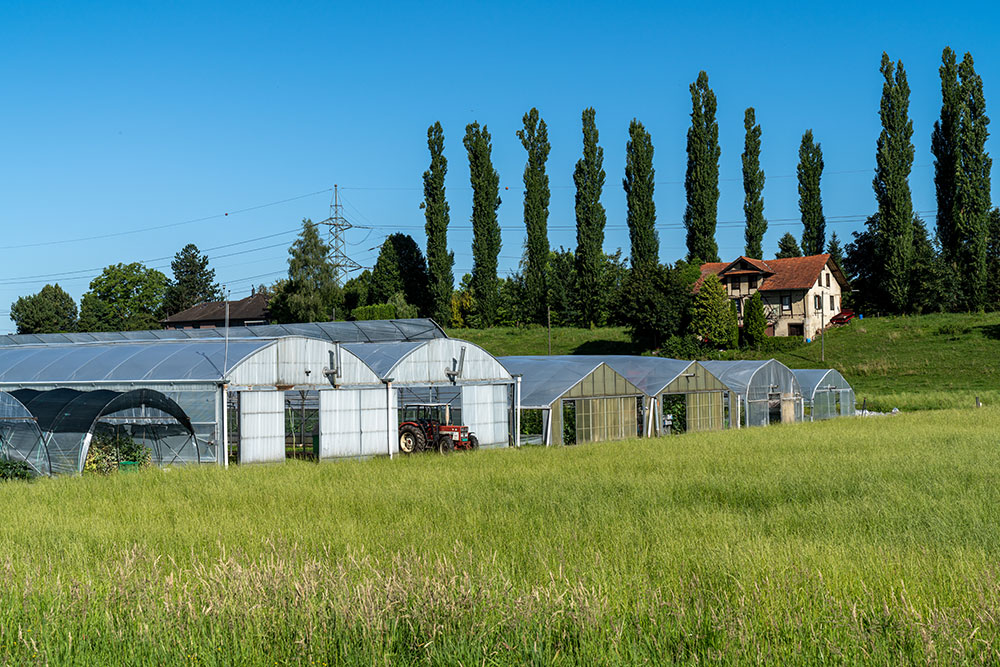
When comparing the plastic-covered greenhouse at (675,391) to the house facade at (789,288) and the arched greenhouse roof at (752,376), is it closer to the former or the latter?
the arched greenhouse roof at (752,376)

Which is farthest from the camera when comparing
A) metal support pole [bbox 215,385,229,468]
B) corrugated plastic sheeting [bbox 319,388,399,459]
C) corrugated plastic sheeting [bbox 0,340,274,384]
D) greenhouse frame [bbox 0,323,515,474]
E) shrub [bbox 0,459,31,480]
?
corrugated plastic sheeting [bbox 319,388,399,459]

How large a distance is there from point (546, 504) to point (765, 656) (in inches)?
307

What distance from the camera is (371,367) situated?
86.5ft

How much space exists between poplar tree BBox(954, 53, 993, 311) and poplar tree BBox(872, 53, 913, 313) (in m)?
3.40

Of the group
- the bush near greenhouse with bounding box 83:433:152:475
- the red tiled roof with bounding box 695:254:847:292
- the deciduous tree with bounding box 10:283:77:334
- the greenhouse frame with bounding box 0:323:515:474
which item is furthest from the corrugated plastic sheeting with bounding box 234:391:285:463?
the deciduous tree with bounding box 10:283:77:334

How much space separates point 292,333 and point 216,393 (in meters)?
17.3

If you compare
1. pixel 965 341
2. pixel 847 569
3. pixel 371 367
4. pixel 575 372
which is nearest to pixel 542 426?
pixel 575 372

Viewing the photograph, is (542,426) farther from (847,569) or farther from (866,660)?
(866,660)

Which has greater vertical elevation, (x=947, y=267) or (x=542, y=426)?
(x=947, y=267)

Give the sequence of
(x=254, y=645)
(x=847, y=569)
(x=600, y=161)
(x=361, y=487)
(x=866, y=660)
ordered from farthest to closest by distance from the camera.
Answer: (x=600, y=161)
(x=361, y=487)
(x=847, y=569)
(x=254, y=645)
(x=866, y=660)

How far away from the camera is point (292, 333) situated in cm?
3922

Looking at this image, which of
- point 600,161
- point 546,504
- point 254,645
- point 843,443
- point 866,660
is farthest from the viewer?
point 600,161

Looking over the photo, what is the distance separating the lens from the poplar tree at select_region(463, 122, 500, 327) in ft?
236

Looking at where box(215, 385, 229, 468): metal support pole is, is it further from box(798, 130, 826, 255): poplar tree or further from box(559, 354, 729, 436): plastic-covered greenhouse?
box(798, 130, 826, 255): poplar tree
